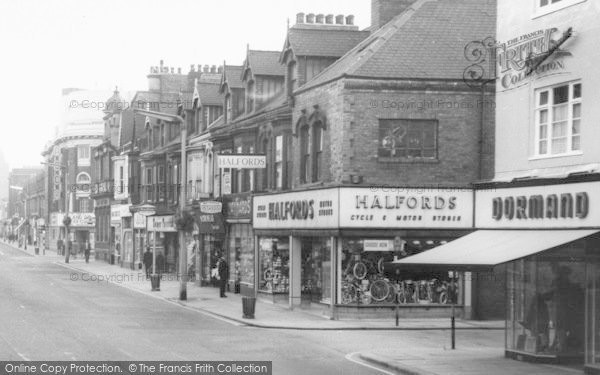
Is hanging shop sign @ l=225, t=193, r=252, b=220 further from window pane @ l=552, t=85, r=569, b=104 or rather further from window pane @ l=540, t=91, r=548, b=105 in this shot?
window pane @ l=552, t=85, r=569, b=104

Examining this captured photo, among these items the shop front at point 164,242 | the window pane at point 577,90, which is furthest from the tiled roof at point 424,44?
the shop front at point 164,242

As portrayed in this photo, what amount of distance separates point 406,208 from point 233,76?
16855 mm

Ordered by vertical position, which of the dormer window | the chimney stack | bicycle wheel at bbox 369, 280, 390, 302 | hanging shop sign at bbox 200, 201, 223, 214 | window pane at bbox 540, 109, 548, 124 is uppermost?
the chimney stack

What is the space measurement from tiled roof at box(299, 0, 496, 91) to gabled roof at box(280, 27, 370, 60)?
908 mm

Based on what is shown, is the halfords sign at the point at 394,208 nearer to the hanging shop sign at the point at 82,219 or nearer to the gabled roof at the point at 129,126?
the gabled roof at the point at 129,126

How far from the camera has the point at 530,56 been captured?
2195 cm

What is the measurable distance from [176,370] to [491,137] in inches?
705

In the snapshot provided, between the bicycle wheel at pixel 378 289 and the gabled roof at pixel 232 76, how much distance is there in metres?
16.3

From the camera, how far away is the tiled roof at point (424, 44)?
32656 millimetres

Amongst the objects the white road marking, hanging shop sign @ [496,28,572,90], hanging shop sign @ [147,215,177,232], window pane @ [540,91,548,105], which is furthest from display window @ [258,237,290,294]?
window pane @ [540,91,548,105]

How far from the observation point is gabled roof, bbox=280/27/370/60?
123 feet

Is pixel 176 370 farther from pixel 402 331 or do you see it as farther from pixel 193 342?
pixel 402 331

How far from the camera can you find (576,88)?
20953 mm

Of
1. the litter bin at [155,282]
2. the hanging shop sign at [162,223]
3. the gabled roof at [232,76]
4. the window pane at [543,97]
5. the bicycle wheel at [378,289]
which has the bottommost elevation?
the litter bin at [155,282]
